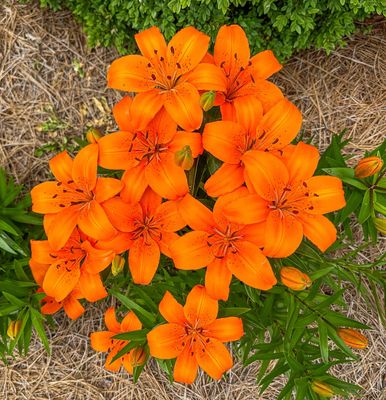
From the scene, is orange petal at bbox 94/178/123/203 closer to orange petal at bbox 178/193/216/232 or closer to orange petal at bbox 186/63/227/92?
orange petal at bbox 178/193/216/232

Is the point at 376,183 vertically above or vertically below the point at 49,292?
above

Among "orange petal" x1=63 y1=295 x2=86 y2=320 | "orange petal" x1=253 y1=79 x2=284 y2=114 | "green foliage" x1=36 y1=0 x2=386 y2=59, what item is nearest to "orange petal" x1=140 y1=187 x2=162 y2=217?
"orange petal" x1=253 y1=79 x2=284 y2=114

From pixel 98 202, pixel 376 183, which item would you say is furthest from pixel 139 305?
pixel 376 183

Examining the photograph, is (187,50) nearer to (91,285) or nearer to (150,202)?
(150,202)

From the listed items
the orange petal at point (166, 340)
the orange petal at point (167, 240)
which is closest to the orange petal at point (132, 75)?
the orange petal at point (167, 240)

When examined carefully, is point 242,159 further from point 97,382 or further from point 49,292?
point 97,382

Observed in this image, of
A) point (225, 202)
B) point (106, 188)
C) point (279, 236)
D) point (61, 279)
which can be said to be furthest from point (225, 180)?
point (61, 279)
